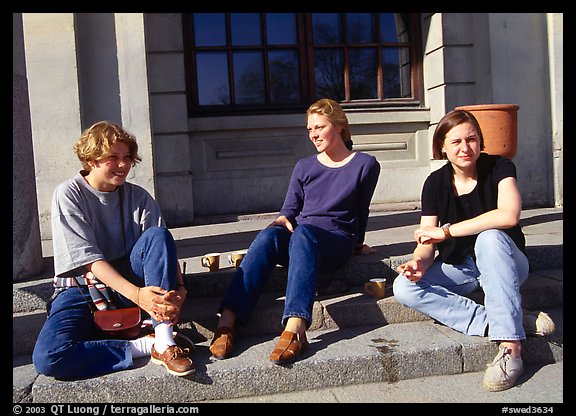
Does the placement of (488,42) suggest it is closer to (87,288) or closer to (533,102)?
(533,102)

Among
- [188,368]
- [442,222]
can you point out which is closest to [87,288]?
[188,368]

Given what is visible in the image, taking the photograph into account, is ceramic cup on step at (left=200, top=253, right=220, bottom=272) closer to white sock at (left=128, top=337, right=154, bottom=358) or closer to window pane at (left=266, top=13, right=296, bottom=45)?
white sock at (left=128, top=337, right=154, bottom=358)

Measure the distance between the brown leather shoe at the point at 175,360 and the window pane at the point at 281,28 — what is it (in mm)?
5061

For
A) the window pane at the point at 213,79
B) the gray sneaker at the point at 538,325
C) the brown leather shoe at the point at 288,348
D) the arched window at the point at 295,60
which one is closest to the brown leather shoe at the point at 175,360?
the brown leather shoe at the point at 288,348

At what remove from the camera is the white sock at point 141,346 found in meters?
2.97

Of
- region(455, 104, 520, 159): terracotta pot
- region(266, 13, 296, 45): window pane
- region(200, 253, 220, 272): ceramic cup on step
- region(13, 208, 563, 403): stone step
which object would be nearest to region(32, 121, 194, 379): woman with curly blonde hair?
region(13, 208, 563, 403): stone step

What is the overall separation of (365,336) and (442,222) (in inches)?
31.3

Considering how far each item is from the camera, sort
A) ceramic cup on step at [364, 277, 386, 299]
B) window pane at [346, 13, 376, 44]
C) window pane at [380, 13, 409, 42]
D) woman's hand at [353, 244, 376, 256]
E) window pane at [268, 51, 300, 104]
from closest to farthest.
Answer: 1. ceramic cup on step at [364, 277, 386, 299]
2. woman's hand at [353, 244, 376, 256]
3. window pane at [268, 51, 300, 104]
4. window pane at [346, 13, 376, 44]
5. window pane at [380, 13, 409, 42]

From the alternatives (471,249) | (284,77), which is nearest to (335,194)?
(471,249)

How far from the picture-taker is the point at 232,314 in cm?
315

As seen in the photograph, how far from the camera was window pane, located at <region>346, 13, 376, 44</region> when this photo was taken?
23.7ft

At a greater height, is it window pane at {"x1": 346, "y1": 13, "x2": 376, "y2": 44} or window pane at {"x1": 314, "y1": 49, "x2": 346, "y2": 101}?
window pane at {"x1": 346, "y1": 13, "x2": 376, "y2": 44}

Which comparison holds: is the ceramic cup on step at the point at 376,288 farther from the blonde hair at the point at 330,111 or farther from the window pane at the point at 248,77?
the window pane at the point at 248,77

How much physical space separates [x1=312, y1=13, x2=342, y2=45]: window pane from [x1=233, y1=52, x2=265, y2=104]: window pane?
0.78m
